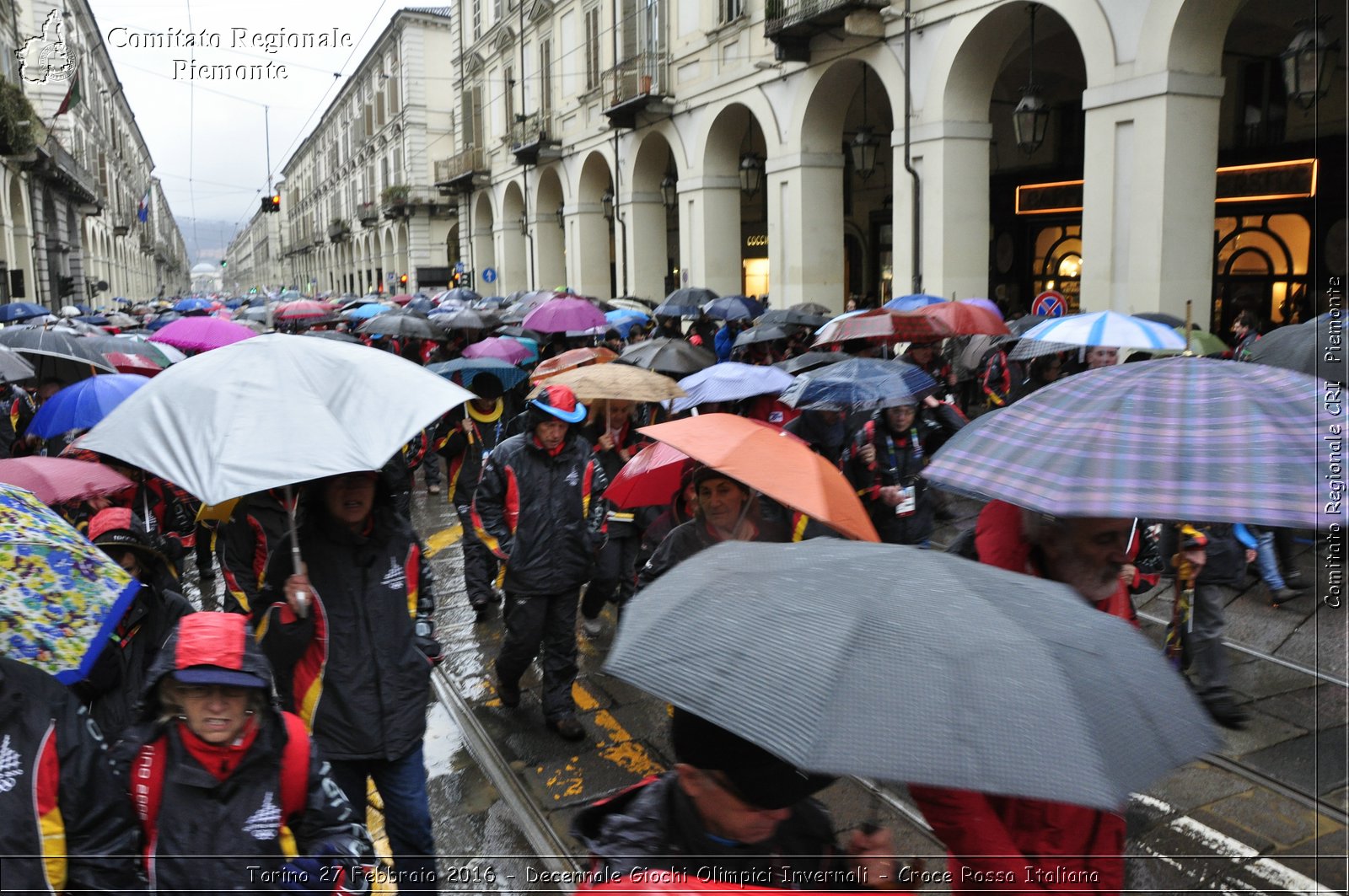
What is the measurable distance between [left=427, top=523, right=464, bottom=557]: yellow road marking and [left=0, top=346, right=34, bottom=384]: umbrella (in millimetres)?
3546

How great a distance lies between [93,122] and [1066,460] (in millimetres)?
58768

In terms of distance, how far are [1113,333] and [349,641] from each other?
5756 millimetres

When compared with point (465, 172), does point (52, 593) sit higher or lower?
lower

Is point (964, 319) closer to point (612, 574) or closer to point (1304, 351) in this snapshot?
point (1304, 351)

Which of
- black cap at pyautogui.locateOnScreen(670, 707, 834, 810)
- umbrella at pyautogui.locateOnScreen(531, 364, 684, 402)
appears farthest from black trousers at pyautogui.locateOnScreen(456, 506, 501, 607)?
black cap at pyautogui.locateOnScreen(670, 707, 834, 810)

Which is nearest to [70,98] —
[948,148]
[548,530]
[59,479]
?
[948,148]

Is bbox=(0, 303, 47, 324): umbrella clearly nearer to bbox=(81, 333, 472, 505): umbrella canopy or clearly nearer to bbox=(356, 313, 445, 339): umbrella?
bbox=(356, 313, 445, 339): umbrella

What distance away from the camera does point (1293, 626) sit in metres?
6.77

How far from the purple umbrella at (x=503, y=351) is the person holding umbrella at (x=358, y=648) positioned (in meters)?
6.95

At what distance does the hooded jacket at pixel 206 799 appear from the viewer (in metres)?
2.47

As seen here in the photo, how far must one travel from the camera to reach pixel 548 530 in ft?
17.5

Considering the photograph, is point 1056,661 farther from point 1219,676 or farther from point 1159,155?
A: point 1159,155

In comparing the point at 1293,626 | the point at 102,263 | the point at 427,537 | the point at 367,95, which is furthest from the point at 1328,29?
the point at 102,263

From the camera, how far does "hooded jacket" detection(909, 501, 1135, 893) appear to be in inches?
91.4
